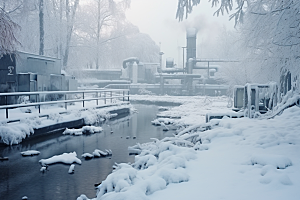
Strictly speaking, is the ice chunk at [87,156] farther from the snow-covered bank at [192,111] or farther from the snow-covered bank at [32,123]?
the snow-covered bank at [192,111]

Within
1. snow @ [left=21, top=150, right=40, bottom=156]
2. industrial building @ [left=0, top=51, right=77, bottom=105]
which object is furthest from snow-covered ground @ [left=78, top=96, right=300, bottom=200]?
industrial building @ [left=0, top=51, right=77, bottom=105]

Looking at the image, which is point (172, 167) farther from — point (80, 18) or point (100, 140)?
point (80, 18)

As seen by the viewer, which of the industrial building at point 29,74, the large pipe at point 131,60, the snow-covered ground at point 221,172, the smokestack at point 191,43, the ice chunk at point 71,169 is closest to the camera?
the snow-covered ground at point 221,172

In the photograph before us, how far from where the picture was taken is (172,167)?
452 cm

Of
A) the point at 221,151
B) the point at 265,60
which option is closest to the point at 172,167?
the point at 221,151

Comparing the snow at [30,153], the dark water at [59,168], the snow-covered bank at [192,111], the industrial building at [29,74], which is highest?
the industrial building at [29,74]

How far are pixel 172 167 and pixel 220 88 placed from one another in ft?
118

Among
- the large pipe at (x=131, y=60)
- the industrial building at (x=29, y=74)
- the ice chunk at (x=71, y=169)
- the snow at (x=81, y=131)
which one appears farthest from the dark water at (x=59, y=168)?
the large pipe at (x=131, y=60)

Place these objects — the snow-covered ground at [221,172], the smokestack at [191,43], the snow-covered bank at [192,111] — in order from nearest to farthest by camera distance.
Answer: the snow-covered ground at [221,172] < the snow-covered bank at [192,111] < the smokestack at [191,43]

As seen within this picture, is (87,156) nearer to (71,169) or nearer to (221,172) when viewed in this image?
(71,169)

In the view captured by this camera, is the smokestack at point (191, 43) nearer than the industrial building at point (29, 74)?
No

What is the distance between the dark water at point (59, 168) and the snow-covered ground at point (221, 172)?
77 cm

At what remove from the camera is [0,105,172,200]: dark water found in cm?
490

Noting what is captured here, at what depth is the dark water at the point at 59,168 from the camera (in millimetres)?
4902
